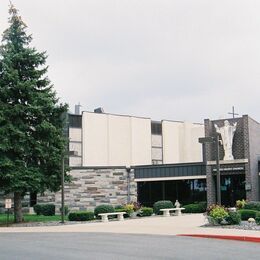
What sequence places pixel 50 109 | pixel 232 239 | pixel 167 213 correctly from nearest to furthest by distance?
pixel 232 239
pixel 50 109
pixel 167 213

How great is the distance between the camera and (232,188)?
38062 mm

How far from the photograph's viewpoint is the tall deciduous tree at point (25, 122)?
29.1m

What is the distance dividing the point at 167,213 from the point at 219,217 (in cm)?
1154

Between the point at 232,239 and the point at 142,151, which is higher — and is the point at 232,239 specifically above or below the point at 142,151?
below

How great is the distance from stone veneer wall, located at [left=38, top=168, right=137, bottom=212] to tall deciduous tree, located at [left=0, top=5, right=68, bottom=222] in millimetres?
10883

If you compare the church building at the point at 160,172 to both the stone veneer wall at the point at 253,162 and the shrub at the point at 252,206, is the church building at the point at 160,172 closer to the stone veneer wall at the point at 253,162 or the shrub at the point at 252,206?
the stone veneer wall at the point at 253,162

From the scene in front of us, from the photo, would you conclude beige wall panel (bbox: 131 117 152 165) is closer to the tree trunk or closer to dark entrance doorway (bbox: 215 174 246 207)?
dark entrance doorway (bbox: 215 174 246 207)

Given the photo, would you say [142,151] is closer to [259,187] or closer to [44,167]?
[259,187]

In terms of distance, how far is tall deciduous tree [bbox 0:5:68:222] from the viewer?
29.1 metres

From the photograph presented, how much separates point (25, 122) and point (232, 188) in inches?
630

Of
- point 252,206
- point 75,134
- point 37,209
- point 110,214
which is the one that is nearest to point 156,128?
point 75,134

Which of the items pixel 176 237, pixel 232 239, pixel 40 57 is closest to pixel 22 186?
pixel 40 57

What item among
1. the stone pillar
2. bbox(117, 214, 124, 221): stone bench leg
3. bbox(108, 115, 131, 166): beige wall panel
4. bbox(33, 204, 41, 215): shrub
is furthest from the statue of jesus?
bbox(108, 115, 131, 166): beige wall panel

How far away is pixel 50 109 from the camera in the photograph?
30688 mm
